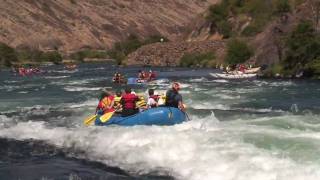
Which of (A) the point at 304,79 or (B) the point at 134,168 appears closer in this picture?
(B) the point at 134,168

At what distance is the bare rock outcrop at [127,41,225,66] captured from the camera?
97.1 metres

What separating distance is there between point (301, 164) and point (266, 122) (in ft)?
24.5

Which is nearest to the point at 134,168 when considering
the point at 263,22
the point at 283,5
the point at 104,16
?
the point at 283,5

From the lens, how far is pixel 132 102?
21.9 meters

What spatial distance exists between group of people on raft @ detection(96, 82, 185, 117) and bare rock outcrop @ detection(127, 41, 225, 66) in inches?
2747

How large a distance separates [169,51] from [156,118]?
3378 inches

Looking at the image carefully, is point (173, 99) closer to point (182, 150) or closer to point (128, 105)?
point (128, 105)

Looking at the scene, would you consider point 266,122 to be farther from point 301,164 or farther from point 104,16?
point 104,16

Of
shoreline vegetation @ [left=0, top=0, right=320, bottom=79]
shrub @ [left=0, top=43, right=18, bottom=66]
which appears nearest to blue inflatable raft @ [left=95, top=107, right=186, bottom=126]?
shoreline vegetation @ [left=0, top=0, right=320, bottom=79]

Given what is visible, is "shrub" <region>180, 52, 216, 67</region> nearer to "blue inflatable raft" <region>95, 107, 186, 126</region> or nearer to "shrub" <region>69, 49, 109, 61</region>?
"shrub" <region>69, 49, 109, 61</region>

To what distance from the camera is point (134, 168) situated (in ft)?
51.1

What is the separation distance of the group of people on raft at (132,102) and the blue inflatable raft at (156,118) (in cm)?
38

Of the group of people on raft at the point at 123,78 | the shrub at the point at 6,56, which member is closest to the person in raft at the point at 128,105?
the group of people on raft at the point at 123,78

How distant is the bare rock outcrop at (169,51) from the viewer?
97.1 m
